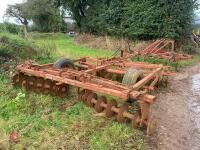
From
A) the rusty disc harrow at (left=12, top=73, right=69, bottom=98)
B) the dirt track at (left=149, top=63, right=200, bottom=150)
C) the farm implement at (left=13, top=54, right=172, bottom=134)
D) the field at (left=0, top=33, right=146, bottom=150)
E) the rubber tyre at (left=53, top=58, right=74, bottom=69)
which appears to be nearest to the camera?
the field at (left=0, top=33, right=146, bottom=150)

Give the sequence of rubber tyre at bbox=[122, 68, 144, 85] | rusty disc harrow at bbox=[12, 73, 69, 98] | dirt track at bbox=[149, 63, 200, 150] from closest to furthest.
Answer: dirt track at bbox=[149, 63, 200, 150] → rubber tyre at bbox=[122, 68, 144, 85] → rusty disc harrow at bbox=[12, 73, 69, 98]

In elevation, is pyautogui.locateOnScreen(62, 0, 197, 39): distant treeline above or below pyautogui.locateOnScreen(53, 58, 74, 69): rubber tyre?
above

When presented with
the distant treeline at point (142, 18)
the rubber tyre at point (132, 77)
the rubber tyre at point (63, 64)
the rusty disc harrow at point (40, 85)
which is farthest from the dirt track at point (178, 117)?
the distant treeline at point (142, 18)

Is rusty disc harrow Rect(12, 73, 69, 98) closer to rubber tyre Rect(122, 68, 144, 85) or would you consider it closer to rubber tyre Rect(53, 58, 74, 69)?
rubber tyre Rect(53, 58, 74, 69)

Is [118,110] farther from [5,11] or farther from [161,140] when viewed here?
[5,11]

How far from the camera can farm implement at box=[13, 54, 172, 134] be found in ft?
16.8

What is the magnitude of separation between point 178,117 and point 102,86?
197 centimetres

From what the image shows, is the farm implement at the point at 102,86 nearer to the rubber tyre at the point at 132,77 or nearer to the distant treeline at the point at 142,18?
the rubber tyre at the point at 132,77

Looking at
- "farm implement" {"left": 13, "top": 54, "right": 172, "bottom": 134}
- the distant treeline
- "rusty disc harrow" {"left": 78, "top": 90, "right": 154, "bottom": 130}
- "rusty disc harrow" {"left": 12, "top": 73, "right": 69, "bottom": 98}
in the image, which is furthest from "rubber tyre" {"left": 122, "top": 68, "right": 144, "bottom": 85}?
the distant treeline

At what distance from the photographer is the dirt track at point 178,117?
16.2ft

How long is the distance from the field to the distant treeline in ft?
34.6

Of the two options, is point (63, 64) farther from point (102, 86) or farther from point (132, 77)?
point (102, 86)

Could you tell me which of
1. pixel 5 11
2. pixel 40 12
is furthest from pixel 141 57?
pixel 5 11

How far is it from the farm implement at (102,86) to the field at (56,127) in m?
0.20
